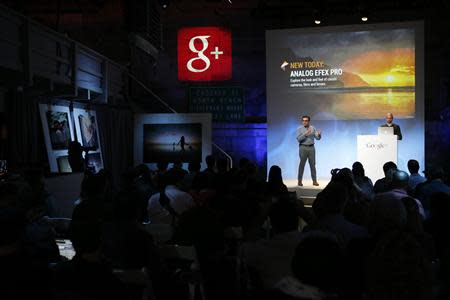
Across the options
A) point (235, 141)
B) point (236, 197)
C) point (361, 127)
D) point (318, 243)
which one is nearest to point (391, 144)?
point (361, 127)

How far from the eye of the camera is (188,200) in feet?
13.9

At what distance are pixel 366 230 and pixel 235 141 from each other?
9253 mm

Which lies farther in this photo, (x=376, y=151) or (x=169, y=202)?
(x=376, y=151)

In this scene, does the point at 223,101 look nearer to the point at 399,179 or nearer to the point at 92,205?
the point at 399,179

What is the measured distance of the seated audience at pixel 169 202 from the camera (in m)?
4.18

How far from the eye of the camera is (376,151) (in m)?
8.71

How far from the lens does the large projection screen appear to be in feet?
33.6

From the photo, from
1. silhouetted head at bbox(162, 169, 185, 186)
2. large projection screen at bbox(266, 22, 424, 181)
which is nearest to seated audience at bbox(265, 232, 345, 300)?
silhouetted head at bbox(162, 169, 185, 186)

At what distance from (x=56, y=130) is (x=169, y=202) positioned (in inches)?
165

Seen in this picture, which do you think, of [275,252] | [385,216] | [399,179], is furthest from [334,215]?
[399,179]

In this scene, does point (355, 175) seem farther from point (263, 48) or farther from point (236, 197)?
point (263, 48)

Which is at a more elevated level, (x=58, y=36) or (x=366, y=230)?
(x=58, y=36)

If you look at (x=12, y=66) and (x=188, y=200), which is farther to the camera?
(x=12, y=66)

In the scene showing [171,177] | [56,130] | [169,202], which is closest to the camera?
[169,202]
